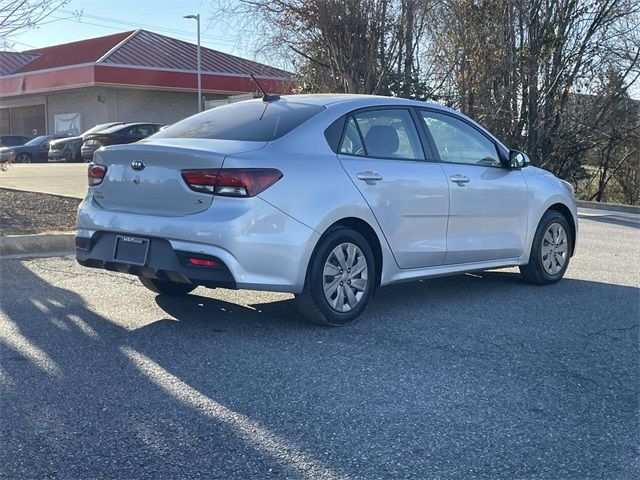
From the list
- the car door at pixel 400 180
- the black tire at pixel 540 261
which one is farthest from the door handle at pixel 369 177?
the black tire at pixel 540 261

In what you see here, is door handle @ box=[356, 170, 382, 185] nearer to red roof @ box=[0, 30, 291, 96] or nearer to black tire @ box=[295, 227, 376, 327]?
black tire @ box=[295, 227, 376, 327]

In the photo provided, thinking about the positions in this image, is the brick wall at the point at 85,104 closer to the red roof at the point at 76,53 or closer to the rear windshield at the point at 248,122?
the red roof at the point at 76,53

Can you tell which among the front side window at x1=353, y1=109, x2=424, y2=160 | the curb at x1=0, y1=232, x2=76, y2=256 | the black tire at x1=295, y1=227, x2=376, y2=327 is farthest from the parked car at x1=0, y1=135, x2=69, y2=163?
the black tire at x1=295, y1=227, x2=376, y2=327

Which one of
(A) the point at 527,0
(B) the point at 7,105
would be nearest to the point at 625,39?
(A) the point at 527,0

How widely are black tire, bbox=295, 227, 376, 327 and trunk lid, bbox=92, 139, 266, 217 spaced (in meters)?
0.83

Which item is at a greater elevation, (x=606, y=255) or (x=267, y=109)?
(x=267, y=109)

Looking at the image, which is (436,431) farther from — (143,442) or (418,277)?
(418,277)

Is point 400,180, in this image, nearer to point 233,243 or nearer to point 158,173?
point 233,243

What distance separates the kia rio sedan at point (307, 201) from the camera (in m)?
5.04

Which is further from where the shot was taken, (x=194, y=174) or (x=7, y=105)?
(x=7, y=105)

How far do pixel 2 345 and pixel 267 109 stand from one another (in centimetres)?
253

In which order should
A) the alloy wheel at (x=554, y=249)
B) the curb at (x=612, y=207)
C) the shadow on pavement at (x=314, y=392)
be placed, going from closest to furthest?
the shadow on pavement at (x=314, y=392), the alloy wheel at (x=554, y=249), the curb at (x=612, y=207)

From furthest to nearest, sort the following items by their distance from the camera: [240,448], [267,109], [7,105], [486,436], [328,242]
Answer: [7,105]
[267,109]
[328,242]
[486,436]
[240,448]

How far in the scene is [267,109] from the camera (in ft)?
19.6
